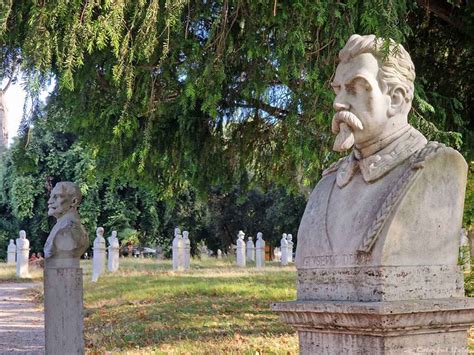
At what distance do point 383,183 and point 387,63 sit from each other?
59 cm

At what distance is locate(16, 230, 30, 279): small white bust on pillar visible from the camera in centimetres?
2477

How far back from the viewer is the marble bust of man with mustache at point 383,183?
2.93 metres

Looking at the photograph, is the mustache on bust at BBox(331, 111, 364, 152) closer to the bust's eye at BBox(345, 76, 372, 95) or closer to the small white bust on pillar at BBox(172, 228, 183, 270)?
the bust's eye at BBox(345, 76, 372, 95)

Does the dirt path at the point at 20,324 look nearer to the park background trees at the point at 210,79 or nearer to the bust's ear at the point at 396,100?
the park background trees at the point at 210,79

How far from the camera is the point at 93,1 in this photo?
490 centimetres

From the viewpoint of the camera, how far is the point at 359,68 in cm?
312

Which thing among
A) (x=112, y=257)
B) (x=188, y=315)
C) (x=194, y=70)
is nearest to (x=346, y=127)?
(x=194, y=70)

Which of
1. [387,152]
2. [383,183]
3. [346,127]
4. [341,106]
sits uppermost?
[341,106]

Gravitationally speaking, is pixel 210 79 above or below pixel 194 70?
below

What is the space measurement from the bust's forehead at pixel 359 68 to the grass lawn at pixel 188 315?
5.26 metres

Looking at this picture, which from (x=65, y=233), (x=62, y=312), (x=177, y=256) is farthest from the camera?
(x=177, y=256)

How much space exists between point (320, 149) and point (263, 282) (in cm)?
1047

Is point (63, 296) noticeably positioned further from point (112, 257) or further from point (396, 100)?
point (112, 257)

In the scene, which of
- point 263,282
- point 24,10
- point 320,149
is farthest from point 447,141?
point 263,282
